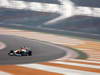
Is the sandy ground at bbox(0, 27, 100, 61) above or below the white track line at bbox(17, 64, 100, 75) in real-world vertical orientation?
below

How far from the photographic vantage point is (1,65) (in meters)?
15.7

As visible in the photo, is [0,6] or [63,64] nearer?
[63,64]

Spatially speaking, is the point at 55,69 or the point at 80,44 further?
the point at 80,44

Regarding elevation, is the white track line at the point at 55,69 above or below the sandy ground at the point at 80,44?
above

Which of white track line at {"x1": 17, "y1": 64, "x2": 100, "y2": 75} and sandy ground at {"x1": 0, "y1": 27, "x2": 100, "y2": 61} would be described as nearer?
white track line at {"x1": 17, "y1": 64, "x2": 100, "y2": 75}

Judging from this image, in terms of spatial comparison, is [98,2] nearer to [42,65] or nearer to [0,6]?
[0,6]

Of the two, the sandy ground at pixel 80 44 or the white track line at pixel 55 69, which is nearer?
the white track line at pixel 55 69

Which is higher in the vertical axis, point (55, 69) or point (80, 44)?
point (55, 69)

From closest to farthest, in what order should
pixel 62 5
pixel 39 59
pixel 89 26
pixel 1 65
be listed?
pixel 1 65
pixel 39 59
pixel 89 26
pixel 62 5

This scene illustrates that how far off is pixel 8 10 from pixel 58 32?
21822 mm

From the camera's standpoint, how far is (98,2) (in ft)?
173

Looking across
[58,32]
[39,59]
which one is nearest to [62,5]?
[58,32]

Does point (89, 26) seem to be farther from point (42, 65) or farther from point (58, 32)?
point (42, 65)

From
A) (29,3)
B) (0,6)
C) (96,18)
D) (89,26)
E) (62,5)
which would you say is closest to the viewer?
(89,26)
